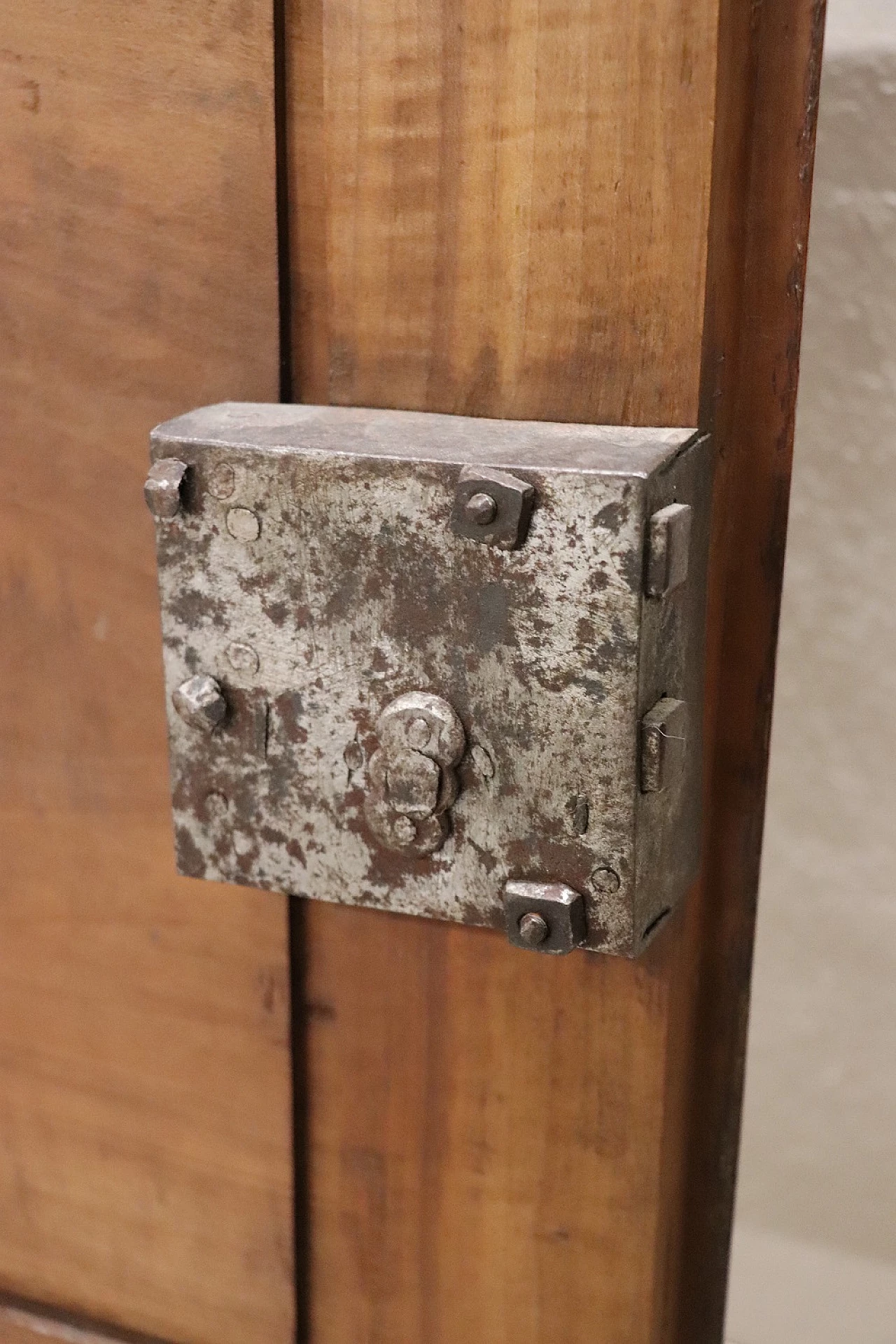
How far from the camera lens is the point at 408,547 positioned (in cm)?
40

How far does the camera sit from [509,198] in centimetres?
40

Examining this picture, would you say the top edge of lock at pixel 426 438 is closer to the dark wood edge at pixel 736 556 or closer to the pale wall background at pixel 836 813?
the dark wood edge at pixel 736 556

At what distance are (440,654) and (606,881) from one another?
0.08 metres

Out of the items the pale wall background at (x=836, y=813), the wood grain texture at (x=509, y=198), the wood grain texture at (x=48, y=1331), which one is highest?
the wood grain texture at (x=509, y=198)

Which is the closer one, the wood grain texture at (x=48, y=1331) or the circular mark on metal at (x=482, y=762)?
the circular mark on metal at (x=482, y=762)

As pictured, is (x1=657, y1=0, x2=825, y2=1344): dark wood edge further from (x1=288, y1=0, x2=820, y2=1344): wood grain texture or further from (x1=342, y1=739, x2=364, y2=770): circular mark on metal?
(x1=342, y1=739, x2=364, y2=770): circular mark on metal

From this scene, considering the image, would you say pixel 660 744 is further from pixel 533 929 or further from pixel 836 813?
pixel 836 813

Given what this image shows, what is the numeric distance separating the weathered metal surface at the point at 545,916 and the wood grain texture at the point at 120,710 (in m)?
0.12

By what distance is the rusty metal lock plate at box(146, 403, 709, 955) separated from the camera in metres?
A: 0.38

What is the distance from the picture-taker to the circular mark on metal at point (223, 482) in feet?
1.36

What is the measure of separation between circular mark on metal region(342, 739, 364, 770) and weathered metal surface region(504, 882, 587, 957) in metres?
0.06

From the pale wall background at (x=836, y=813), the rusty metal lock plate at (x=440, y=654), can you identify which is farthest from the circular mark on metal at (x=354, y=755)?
the pale wall background at (x=836, y=813)

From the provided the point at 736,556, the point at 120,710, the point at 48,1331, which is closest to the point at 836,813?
the point at 736,556

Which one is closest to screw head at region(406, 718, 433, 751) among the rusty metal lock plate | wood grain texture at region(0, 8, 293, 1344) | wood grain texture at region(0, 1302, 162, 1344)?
the rusty metal lock plate
